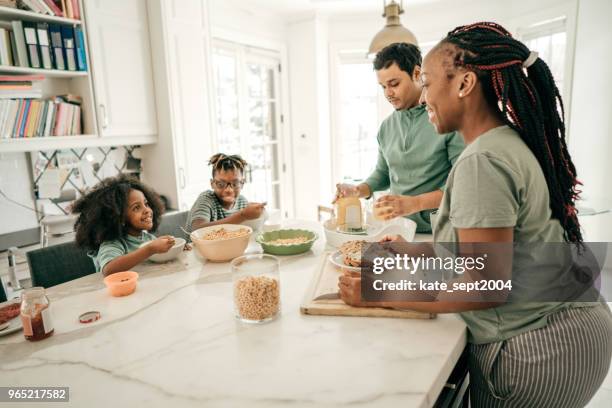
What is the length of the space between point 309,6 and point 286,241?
11.0 ft

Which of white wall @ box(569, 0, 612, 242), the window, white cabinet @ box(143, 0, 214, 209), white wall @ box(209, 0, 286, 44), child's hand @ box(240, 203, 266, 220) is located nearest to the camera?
child's hand @ box(240, 203, 266, 220)

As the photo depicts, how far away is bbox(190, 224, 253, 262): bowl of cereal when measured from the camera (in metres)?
1.37

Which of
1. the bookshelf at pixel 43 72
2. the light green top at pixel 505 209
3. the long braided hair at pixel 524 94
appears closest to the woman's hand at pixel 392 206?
the light green top at pixel 505 209

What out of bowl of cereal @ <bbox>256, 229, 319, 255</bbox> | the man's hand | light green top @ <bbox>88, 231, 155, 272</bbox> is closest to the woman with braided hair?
bowl of cereal @ <bbox>256, 229, 319, 255</bbox>

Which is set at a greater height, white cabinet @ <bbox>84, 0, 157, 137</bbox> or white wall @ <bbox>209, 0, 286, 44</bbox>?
white wall @ <bbox>209, 0, 286, 44</bbox>

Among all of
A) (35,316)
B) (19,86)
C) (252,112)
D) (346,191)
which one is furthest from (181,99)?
(35,316)

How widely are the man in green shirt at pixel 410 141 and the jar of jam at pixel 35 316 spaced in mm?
1070

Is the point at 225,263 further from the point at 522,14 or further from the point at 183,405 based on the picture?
the point at 522,14

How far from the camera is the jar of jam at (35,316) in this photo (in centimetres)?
92

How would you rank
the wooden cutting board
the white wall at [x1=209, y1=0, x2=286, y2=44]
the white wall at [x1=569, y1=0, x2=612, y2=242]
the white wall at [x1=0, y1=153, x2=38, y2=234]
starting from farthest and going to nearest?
the white wall at [x1=209, y1=0, x2=286, y2=44], the white wall at [x1=569, y1=0, x2=612, y2=242], the white wall at [x1=0, y1=153, x2=38, y2=234], the wooden cutting board

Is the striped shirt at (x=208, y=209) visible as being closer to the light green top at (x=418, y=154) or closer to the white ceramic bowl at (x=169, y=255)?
the white ceramic bowl at (x=169, y=255)

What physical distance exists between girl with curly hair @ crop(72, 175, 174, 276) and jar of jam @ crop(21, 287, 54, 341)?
1.31 feet

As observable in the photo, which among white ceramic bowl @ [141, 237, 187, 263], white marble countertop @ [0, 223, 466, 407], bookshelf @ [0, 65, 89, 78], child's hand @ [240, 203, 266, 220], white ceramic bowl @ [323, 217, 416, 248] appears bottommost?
white marble countertop @ [0, 223, 466, 407]

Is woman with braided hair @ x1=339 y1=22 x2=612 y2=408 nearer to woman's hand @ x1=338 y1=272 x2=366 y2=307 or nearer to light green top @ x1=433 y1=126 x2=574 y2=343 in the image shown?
light green top @ x1=433 y1=126 x2=574 y2=343
